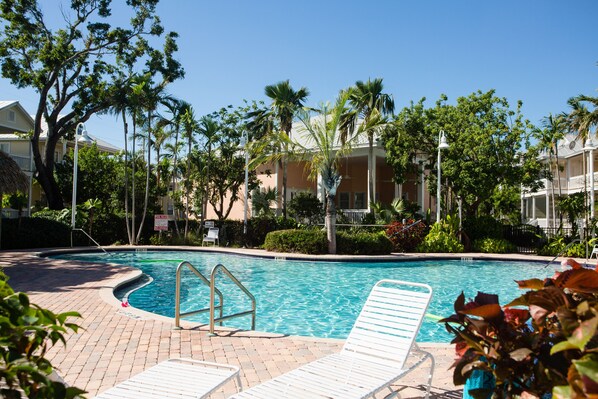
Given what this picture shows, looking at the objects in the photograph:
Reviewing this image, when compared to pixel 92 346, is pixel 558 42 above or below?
above

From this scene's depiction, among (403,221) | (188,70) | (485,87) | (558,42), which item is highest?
(188,70)

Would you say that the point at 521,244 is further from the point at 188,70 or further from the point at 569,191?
the point at 188,70

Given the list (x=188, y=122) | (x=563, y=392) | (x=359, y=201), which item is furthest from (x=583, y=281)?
(x=359, y=201)

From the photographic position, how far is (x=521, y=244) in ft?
73.5

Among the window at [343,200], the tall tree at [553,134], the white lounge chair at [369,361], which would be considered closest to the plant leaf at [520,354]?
the white lounge chair at [369,361]

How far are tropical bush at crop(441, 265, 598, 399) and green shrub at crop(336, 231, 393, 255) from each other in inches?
664

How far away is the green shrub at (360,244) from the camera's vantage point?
19250 mm

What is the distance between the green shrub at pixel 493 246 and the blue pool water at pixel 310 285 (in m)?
2.28

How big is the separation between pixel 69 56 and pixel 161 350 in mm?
23430

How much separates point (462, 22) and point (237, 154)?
18377 millimetres

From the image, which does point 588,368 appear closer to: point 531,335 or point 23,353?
point 531,335

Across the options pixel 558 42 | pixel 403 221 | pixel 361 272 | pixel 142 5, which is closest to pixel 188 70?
pixel 142 5

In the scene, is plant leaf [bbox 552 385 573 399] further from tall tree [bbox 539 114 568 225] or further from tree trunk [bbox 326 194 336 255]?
tall tree [bbox 539 114 568 225]

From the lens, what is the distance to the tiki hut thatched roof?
58.5ft
